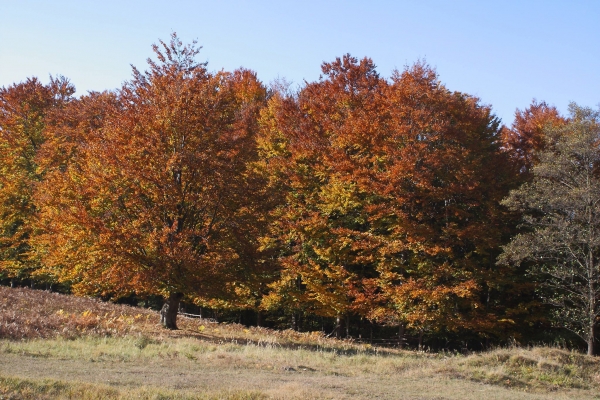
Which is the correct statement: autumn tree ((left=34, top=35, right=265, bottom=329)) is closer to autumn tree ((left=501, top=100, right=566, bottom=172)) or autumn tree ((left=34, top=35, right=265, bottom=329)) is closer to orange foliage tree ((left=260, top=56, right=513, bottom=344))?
orange foliage tree ((left=260, top=56, right=513, bottom=344))

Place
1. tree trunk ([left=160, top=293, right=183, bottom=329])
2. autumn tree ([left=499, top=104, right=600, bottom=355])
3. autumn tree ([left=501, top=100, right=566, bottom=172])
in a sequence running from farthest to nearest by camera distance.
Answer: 1. autumn tree ([left=501, top=100, right=566, bottom=172])
2. autumn tree ([left=499, top=104, right=600, bottom=355])
3. tree trunk ([left=160, top=293, right=183, bottom=329])

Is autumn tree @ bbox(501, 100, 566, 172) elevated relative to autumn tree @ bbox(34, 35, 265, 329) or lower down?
elevated

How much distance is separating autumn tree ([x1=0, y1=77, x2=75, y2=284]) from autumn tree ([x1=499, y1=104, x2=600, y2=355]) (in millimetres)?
28865

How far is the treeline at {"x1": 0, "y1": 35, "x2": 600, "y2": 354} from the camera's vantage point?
64.6 ft

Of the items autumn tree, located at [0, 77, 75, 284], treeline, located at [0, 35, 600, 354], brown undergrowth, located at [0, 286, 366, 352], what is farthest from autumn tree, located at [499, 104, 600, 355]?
autumn tree, located at [0, 77, 75, 284]

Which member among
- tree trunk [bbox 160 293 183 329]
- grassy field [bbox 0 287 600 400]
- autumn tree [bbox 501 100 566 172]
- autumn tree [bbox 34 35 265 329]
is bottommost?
grassy field [bbox 0 287 600 400]

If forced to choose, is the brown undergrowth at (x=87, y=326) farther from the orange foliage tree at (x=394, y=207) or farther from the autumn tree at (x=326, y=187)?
the orange foliage tree at (x=394, y=207)

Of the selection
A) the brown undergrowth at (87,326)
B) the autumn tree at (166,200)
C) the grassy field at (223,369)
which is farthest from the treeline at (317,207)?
the grassy field at (223,369)

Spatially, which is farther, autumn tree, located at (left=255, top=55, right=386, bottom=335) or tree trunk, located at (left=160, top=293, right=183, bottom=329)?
autumn tree, located at (left=255, top=55, right=386, bottom=335)

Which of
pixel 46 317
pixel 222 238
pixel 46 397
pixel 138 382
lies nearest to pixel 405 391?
pixel 138 382

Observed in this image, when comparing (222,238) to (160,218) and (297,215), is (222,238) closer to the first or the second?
(160,218)

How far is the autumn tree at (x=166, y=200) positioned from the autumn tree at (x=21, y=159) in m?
16.4

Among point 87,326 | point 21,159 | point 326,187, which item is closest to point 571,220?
point 326,187

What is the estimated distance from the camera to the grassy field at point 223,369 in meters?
10.2
